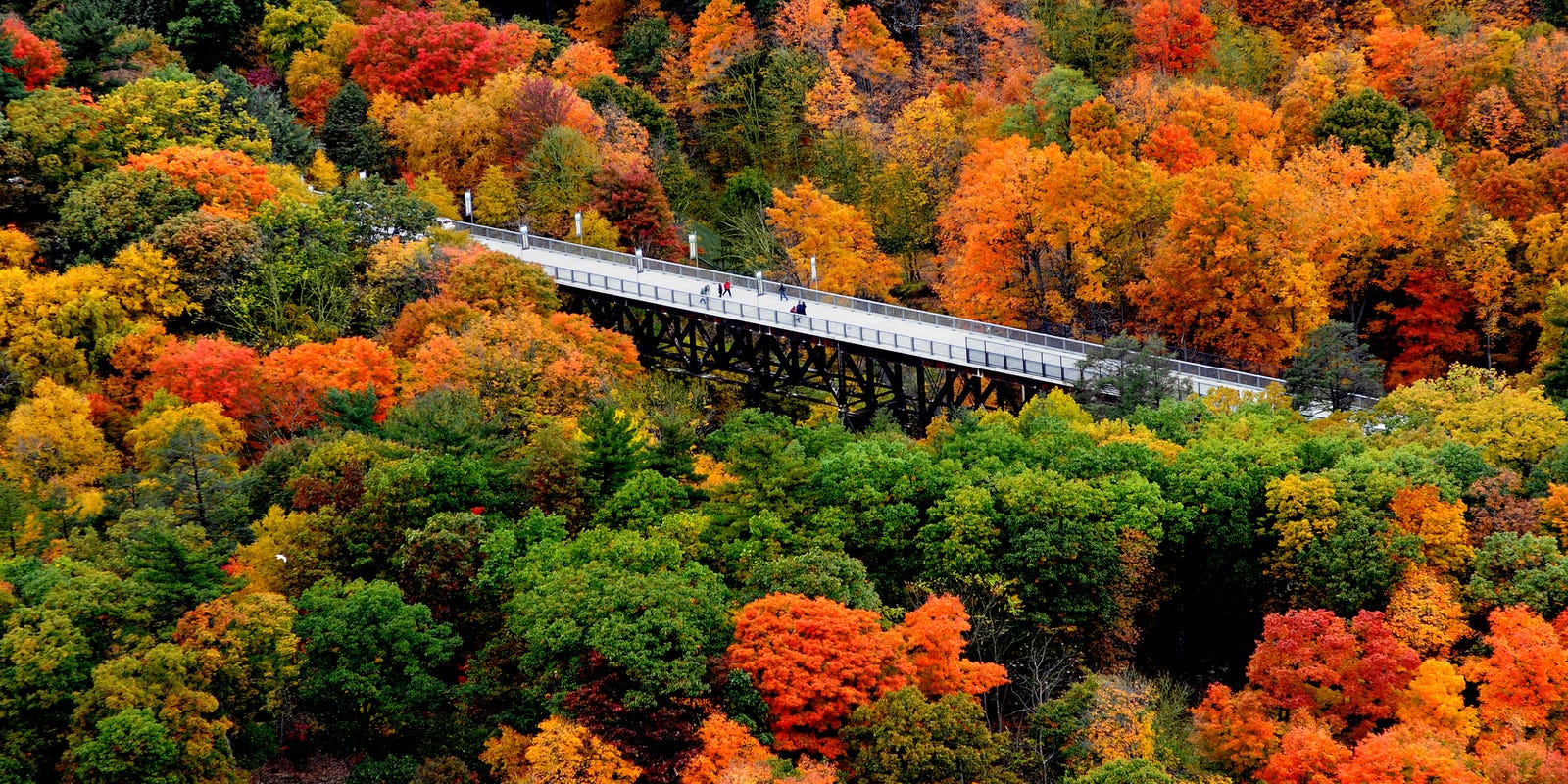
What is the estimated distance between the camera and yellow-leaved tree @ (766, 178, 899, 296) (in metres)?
85.9

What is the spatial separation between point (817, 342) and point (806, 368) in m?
1.22

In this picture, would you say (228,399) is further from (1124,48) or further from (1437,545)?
(1124,48)

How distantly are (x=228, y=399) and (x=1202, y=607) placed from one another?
3577 cm

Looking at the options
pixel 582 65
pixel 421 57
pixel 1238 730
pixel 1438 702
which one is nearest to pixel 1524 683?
pixel 1438 702

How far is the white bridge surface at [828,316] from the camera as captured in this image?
7031cm

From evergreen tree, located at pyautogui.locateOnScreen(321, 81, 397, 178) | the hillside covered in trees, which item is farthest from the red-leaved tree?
evergreen tree, located at pyautogui.locateOnScreen(321, 81, 397, 178)

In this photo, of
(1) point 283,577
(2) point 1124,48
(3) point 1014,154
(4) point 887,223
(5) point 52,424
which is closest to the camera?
(1) point 283,577

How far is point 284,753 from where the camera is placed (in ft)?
166

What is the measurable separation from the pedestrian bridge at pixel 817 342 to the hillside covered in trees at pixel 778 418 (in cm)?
252

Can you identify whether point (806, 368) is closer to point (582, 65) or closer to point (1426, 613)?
point (1426, 613)

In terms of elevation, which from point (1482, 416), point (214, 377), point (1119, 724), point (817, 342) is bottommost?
point (1119, 724)

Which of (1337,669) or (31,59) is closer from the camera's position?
(1337,669)

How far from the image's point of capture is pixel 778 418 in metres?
60.2

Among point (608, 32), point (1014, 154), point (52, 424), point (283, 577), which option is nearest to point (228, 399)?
point (52, 424)
